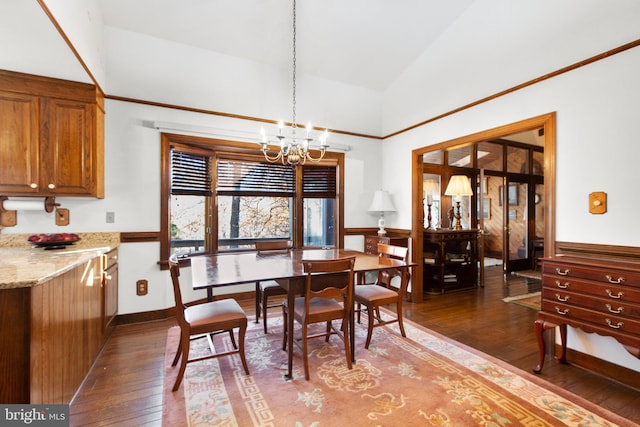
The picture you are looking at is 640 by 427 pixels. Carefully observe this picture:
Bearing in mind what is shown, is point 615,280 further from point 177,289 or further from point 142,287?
point 142,287

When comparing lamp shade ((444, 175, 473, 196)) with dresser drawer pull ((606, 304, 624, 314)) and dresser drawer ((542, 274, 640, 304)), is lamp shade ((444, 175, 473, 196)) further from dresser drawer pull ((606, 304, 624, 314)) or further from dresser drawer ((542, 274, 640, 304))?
dresser drawer pull ((606, 304, 624, 314))

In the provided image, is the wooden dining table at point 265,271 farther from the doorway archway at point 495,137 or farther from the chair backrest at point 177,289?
the doorway archway at point 495,137

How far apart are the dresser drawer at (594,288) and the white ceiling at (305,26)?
327 cm

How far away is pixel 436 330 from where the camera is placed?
320 centimetres

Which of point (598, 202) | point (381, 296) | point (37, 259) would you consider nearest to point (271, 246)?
point (381, 296)

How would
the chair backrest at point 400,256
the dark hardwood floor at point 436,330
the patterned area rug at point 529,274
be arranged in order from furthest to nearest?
the patterned area rug at point 529,274, the chair backrest at point 400,256, the dark hardwood floor at point 436,330

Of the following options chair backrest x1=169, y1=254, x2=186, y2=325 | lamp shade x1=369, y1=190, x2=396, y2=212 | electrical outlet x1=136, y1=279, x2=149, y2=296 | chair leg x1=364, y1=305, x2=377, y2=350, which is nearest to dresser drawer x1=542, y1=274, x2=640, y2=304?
chair leg x1=364, y1=305, x2=377, y2=350

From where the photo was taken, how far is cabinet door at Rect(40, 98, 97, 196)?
8.90 ft

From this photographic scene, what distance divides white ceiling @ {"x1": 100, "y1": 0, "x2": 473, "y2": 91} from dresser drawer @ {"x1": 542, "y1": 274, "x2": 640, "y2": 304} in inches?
129

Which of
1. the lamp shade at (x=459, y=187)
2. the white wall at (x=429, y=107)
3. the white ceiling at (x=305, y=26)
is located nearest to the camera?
the white wall at (x=429, y=107)

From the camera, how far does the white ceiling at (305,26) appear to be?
313cm

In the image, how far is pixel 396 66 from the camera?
173 inches

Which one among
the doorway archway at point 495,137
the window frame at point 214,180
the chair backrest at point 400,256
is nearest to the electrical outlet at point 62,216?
the window frame at point 214,180

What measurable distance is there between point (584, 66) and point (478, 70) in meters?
1.11
